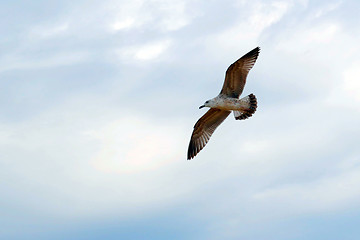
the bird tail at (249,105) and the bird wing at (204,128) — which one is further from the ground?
the bird wing at (204,128)

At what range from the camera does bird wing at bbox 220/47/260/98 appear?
82.8ft

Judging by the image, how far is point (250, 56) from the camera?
25.4 metres

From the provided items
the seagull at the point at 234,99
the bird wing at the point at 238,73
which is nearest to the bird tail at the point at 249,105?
the seagull at the point at 234,99

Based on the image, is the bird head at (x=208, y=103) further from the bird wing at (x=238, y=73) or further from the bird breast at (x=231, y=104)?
the bird wing at (x=238, y=73)

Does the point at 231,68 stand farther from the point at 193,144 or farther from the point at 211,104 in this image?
the point at 193,144

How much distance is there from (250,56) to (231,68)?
3.01 feet

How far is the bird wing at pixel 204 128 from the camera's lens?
1090 inches

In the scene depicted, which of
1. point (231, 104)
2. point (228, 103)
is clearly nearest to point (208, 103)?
point (228, 103)

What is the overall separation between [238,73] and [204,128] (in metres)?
3.86

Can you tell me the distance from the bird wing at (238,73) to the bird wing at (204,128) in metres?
1.61

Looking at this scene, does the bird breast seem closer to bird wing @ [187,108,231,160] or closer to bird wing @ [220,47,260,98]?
bird wing @ [220,47,260,98]

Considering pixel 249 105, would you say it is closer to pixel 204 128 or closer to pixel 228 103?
pixel 228 103

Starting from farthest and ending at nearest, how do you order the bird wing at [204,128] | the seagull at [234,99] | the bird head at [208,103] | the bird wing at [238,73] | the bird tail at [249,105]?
1. the bird wing at [204,128]
2. the bird head at [208,103]
3. the bird tail at [249,105]
4. the seagull at [234,99]
5. the bird wing at [238,73]

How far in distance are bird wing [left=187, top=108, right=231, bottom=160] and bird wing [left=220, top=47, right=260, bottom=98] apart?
1.61 meters
